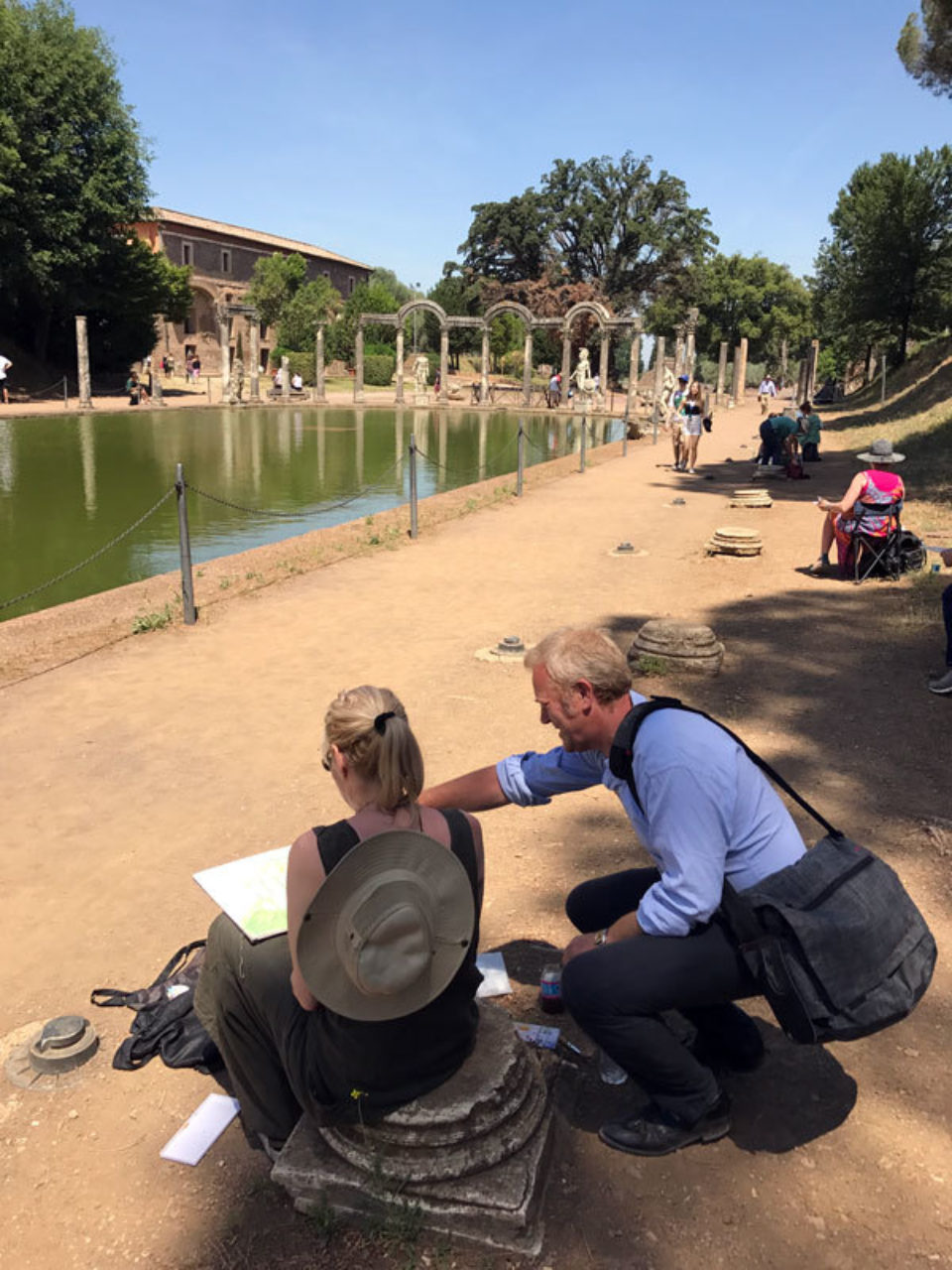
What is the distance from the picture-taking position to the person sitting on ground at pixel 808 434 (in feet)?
59.7

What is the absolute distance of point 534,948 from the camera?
3.46 m

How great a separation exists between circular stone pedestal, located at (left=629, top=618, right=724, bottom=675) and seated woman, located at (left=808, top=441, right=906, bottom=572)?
8.56ft

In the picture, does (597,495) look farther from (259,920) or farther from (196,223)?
(196,223)

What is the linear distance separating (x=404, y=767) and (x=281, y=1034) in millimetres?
728

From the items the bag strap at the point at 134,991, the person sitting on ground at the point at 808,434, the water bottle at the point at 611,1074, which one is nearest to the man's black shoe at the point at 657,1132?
the water bottle at the point at 611,1074

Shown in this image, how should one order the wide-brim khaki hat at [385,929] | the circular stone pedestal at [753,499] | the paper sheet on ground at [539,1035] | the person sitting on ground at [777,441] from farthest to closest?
1. the person sitting on ground at [777,441]
2. the circular stone pedestal at [753,499]
3. the paper sheet on ground at [539,1035]
4. the wide-brim khaki hat at [385,929]

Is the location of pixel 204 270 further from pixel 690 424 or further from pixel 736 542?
pixel 736 542

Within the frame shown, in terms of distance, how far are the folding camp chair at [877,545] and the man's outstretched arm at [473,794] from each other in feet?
22.4

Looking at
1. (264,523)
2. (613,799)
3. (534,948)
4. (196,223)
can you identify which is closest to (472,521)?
(264,523)

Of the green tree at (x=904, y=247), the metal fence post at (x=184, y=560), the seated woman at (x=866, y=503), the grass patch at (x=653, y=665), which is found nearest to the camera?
the grass patch at (x=653, y=665)

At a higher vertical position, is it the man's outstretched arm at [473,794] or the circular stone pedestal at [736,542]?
the man's outstretched arm at [473,794]

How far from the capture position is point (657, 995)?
2.34 metres

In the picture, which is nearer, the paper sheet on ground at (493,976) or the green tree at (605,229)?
the paper sheet on ground at (493,976)

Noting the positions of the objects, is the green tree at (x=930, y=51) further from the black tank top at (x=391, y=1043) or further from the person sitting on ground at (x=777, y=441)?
the black tank top at (x=391, y=1043)
